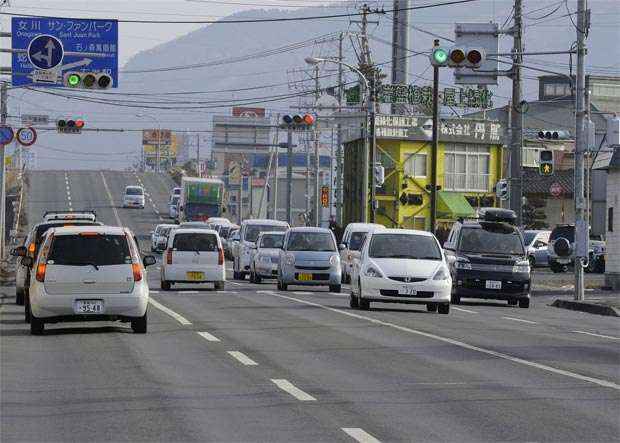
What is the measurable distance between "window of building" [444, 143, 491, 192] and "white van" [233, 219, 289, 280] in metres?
40.3

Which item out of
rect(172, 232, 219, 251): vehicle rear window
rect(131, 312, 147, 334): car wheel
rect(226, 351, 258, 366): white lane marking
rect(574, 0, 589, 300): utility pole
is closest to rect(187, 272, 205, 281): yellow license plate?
rect(172, 232, 219, 251): vehicle rear window

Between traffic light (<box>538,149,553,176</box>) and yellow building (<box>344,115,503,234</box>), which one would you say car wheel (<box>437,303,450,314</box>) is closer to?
traffic light (<box>538,149,553,176</box>)

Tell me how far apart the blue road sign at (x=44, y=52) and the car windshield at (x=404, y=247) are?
1397 centimetres

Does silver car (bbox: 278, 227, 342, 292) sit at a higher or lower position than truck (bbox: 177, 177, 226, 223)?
lower

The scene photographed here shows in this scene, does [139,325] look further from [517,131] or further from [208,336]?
[517,131]

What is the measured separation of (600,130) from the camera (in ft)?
332

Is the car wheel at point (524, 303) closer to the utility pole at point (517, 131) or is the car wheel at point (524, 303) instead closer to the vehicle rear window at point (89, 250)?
the utility pole at point (517, 131)

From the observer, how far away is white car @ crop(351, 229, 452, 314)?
28.4 metres

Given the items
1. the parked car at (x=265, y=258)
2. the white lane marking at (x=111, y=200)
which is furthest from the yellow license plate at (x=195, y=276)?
the white lane marking at (x=111, y=200)

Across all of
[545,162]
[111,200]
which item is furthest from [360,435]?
[111,200]

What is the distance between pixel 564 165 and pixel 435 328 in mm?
74130

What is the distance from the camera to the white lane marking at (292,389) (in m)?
13.7

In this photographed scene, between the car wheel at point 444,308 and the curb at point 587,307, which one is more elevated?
the car wheel at point 444,308

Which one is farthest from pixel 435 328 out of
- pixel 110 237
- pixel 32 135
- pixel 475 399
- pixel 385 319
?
pixel 32 135
